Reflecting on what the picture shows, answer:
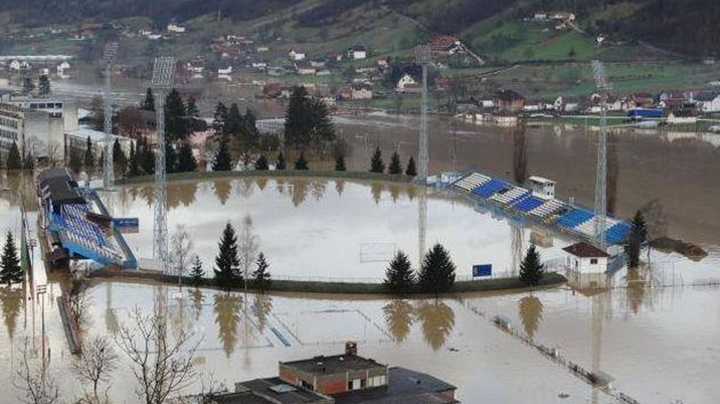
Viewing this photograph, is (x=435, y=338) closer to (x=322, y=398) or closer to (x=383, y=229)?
(x=322, y=398)

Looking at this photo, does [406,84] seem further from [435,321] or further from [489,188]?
[435,321]

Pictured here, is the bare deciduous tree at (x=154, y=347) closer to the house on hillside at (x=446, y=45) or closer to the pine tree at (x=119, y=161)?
the pine tree at (x=119, y=161)

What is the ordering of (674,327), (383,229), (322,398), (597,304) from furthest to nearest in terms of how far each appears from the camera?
(383,229), (597,304), (674,327), (322,398)

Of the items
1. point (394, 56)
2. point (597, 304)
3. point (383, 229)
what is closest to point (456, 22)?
point (394, 56)

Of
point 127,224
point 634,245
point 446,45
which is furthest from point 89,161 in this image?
point 446,45

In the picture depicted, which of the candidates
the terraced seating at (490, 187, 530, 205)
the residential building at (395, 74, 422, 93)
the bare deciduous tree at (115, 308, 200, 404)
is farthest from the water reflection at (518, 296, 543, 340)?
the residential building at (395, 74, 422, 93)

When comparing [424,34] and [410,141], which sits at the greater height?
[424,34]
